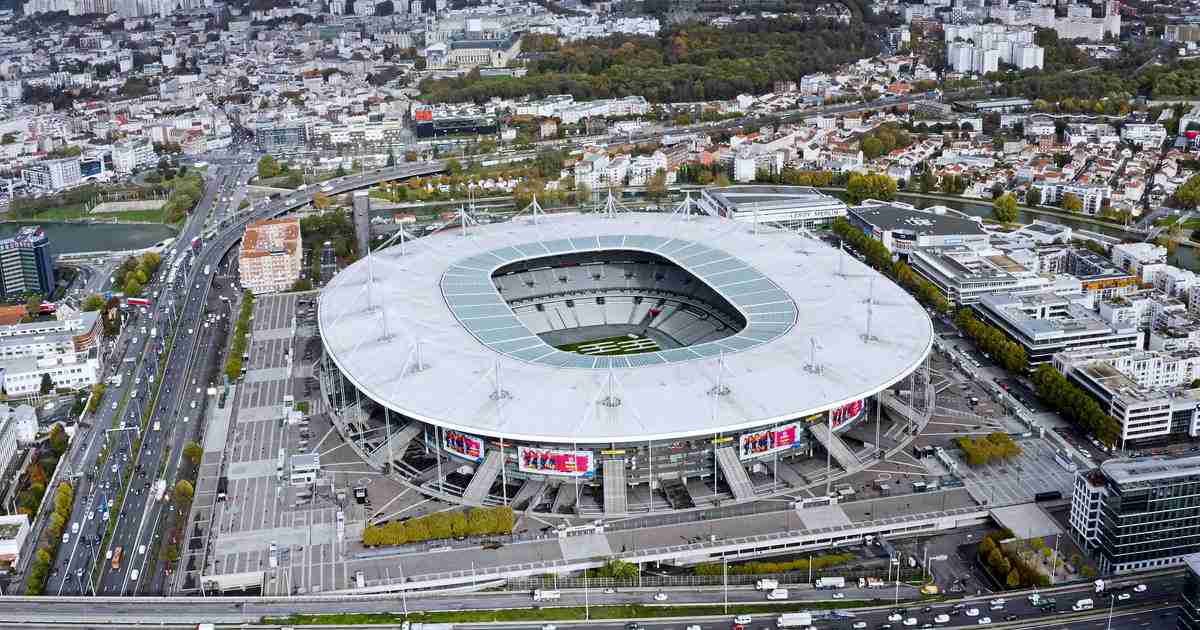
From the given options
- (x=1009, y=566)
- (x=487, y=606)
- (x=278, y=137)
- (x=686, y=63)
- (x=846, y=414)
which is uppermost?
(x=686, y=63)

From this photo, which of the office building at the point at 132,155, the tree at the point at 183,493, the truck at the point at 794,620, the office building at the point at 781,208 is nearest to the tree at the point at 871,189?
the office building at the point at 781,208

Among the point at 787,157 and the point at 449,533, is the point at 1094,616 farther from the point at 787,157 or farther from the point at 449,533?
the point at 787,157

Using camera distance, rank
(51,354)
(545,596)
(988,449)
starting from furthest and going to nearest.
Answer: (51,354), (988,449), (545,596)

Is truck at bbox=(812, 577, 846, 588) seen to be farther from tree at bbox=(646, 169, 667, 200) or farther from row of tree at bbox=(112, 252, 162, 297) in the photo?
tree at bbox=(646, 169, 667, 200)

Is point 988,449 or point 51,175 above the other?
point 51,175

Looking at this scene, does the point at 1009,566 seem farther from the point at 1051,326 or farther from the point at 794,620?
the point at 1051,326

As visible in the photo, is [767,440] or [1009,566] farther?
[767,440]

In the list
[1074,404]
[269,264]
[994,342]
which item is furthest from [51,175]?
[1074,404]
